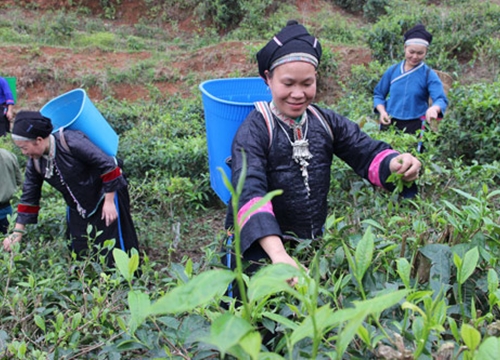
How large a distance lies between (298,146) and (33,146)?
1.73m

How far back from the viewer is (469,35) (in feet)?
29.9

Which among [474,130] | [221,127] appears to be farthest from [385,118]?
[221,127]

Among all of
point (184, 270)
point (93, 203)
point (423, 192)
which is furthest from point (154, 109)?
point (184, 270)

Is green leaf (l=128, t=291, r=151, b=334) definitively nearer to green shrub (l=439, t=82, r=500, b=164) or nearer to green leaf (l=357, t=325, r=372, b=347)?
green leaf (l=357, t=325, r=372, b=347)

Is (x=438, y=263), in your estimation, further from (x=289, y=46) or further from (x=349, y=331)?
(x=289, y=46)

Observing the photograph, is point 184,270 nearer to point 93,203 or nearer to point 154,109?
point 93,203

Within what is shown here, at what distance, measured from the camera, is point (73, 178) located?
3059mm

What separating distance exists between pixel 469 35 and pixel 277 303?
9525 mm

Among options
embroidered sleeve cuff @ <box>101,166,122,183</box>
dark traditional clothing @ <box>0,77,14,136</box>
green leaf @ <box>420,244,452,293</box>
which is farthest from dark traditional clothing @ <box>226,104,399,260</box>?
dark traditional clothing @ <box>0,77,14,136</box>

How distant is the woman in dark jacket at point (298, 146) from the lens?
5.87 feet

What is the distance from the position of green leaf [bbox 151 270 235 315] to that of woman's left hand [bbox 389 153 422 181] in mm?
1280

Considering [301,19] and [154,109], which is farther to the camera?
[301,19]

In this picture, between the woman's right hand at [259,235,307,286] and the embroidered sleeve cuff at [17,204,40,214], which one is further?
the embroidered sleeve cuff at [17,204,40,214]

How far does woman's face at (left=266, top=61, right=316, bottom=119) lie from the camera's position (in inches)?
70.7
